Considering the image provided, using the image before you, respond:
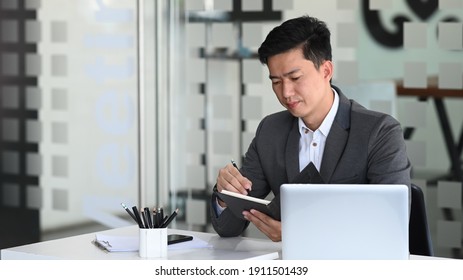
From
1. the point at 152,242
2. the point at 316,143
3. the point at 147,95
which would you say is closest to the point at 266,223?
the point at 152,242

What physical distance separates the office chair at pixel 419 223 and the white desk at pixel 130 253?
18.9 inches

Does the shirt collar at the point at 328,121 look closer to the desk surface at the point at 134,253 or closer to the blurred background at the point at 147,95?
the desk surface at the point at 134,253

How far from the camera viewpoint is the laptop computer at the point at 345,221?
2.29 m

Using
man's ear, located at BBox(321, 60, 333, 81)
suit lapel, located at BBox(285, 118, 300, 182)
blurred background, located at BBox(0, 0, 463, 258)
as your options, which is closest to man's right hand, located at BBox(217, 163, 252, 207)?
suit lapel, located at BBox(285, 118, 300, 182)

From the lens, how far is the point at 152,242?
2666mm

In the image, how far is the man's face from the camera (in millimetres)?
3076

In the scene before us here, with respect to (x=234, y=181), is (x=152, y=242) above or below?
below

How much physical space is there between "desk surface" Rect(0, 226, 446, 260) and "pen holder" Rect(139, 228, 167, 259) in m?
0.03

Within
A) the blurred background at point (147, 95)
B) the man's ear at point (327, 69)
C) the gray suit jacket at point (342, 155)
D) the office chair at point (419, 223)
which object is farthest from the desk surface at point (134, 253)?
the blurred background at point (147, 95)

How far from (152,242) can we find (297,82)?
80cm

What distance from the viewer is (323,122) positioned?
10.4ft

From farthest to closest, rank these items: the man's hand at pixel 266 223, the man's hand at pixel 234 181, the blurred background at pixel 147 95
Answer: the blurred background at pixel 147 95
the man's hand at pixel 234 181
the man's hand at pixel 266 223

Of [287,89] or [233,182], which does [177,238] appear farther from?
[287,89]

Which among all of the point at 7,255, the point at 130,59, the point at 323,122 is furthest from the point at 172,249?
the point at 130,59
